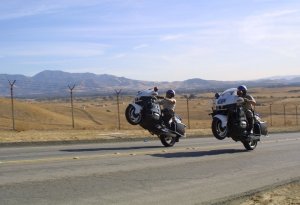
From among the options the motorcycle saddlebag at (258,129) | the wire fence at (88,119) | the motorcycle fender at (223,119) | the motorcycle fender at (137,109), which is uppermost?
the motorcycle fender at (137,109)

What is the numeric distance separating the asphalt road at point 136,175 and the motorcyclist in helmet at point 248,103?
1.05 meters

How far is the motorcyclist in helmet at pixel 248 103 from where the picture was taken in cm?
1719

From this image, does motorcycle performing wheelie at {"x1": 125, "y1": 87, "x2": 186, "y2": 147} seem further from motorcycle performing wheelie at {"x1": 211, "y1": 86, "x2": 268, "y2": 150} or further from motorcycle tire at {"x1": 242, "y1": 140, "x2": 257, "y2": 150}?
motorcycle tire at {"x1": 242, "y1": 140, "x2": 257, "y2": 150}

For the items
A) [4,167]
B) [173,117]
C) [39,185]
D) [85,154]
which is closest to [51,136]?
[173,117]

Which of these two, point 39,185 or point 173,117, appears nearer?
point 39,185

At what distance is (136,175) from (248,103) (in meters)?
6.99

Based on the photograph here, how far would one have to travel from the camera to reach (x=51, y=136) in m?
22.6

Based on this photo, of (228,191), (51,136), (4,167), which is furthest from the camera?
(51,136)

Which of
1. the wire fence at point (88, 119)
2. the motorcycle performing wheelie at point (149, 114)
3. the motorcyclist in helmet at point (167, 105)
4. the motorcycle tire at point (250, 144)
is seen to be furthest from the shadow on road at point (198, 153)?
the wire fence at point (88, 119)

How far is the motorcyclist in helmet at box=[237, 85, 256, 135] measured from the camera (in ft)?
56.4

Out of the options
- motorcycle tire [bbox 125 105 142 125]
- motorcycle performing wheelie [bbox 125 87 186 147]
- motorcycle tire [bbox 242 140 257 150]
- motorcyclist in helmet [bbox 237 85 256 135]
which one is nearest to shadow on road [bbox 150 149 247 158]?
motorcycle tire [bbox 242 140 257 150]

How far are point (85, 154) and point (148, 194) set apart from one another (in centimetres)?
609

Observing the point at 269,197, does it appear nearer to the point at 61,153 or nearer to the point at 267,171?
the point at 267,171

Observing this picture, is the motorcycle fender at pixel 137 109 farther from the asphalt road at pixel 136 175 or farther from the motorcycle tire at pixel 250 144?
the motorcycle tire at pixel 250 144
